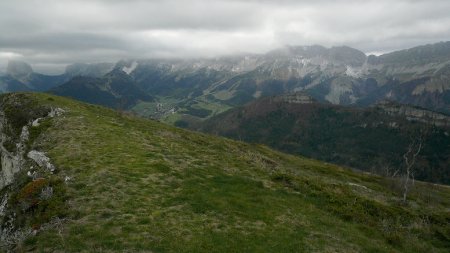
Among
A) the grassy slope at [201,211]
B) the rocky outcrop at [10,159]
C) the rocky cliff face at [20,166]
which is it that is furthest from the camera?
the rocky outcrop at [10,159]

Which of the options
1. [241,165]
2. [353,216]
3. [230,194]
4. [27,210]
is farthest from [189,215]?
[241,165]

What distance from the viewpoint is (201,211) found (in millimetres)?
28812

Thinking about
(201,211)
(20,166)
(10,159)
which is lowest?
(10,159)

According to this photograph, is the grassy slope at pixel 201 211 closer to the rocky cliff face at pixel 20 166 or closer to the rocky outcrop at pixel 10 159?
the rocky cliff face at pixel 20 166

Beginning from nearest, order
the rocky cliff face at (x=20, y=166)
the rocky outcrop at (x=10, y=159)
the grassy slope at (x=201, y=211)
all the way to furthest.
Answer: the grassy slope at (x=201, y=211) < the rocky cliff face at (x=20, y=166) < the rocky outcrop at (x=10, y=159)

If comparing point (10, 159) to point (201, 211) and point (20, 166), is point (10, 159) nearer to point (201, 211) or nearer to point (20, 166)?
point (20, 166)

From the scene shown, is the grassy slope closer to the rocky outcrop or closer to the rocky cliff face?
the rocky cliff face

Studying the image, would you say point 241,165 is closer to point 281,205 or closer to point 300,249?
point 281,205

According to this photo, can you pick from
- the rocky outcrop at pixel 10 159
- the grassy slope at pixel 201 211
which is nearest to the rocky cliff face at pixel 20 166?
the rocky outcrop at pixel 10 159

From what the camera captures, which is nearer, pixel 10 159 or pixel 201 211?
pixel 201 211

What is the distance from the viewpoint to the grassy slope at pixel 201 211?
24172 mm

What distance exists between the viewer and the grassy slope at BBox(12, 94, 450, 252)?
24172mm

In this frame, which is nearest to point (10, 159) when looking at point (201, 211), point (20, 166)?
point (20, 166)

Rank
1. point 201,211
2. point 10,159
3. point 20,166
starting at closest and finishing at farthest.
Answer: point 201,211 < point 20,166 < point 10,159
